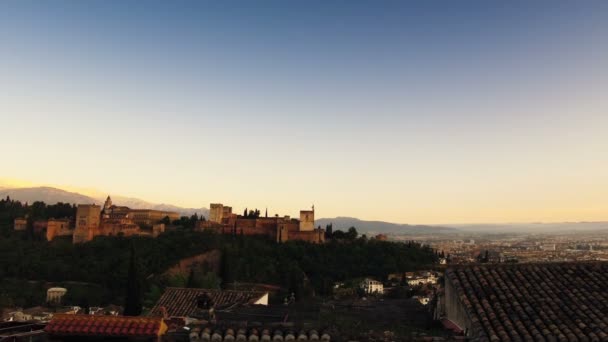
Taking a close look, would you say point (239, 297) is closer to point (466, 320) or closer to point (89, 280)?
point (466, 320)

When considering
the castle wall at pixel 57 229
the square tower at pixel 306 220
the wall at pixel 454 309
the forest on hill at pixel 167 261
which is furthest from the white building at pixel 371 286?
the wall at pixel 454 309

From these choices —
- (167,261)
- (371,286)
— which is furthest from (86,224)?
(371,286)

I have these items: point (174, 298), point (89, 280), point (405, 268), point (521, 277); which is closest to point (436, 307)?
point (521, 277)

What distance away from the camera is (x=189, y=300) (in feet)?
51.5

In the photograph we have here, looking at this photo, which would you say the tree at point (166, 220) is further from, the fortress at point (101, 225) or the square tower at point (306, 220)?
the square tower at point (306, 220)

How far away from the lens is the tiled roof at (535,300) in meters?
7.02

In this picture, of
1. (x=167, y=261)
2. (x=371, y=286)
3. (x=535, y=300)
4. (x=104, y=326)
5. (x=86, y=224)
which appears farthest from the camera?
(x=86, y=224)

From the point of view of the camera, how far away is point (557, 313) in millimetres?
7523

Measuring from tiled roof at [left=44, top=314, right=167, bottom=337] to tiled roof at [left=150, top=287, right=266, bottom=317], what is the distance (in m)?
7.51

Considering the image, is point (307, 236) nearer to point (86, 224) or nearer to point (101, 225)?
point (101, 225)

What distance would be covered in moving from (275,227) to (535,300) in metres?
84.9

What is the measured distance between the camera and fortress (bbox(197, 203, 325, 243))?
300 ft

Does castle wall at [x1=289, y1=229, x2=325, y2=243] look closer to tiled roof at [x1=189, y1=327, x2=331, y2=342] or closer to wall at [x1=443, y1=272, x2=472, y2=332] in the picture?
wall at [x1=443, y1=272, x2=472, y2=332]

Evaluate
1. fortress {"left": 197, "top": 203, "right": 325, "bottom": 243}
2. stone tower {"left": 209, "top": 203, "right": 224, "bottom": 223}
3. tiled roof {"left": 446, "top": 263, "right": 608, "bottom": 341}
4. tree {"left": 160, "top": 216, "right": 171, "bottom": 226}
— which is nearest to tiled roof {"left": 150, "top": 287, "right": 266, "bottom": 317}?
tiled roof {"left": 446, "top": 263, "right": 608, "bottom": 341}
